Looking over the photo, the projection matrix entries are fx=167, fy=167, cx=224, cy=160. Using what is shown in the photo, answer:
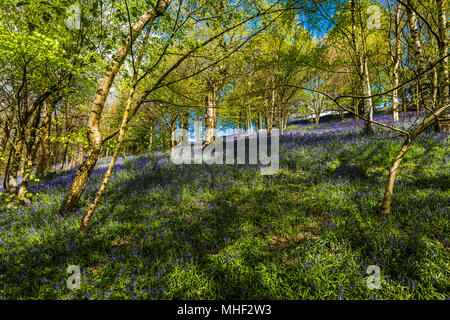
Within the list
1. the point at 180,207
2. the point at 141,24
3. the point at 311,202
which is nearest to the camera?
the point at 141,24

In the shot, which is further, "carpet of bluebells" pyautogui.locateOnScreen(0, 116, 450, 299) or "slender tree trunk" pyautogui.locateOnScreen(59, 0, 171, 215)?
"slender tree trunk" pyautogui.locateOnScreen(59, 0, 171, 215)

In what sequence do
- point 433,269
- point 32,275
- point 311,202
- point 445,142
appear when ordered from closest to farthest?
point 433,269 → point 32,275 → point 311,202 → point 445,142

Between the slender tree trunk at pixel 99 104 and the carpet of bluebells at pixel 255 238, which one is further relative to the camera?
the slender tree trunk at pixel 99 104

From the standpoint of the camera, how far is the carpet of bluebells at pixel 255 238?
7.95 feet

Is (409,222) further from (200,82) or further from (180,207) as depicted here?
(200,82)

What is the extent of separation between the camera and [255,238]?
3.30 m

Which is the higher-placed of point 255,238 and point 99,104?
point 99,104

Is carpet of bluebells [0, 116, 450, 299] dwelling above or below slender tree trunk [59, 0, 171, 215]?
below

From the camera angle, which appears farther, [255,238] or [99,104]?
[99,104]

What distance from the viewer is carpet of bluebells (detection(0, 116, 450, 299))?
2422mm

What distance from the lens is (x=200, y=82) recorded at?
325 inches

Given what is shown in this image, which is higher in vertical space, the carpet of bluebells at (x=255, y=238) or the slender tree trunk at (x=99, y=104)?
the slender tree trunk at (x=99, y=104)
